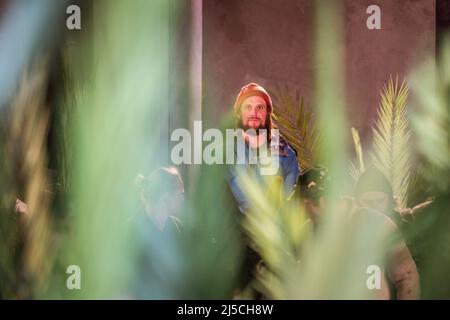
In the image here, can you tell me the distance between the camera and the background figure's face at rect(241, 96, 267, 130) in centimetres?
347

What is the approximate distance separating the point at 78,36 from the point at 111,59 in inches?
8.5

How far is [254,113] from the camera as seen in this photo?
11.4 feet

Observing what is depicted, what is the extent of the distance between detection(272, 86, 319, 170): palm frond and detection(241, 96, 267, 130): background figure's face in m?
0.33

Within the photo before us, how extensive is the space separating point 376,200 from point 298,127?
0.65m

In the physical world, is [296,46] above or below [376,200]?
above

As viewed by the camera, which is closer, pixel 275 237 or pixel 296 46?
pixel 275 237

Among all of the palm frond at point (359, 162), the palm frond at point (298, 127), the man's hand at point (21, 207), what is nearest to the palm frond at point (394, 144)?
the palm frond at point (359, 162)

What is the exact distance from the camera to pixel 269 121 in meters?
3.51

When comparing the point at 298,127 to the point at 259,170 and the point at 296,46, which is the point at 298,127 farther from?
the point at 296,46

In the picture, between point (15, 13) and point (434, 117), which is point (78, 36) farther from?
point (434, 117)

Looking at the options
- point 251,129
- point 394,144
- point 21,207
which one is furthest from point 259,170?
point 21,207

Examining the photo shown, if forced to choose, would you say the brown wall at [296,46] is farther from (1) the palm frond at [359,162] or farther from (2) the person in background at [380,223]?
(2) the person in background at [380,223]

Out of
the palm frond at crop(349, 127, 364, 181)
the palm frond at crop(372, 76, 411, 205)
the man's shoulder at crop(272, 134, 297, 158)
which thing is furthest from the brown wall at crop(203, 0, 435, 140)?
the man's shoulder at crop(272, 134, 297, 158)

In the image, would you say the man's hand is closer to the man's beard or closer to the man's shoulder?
the man's beard
